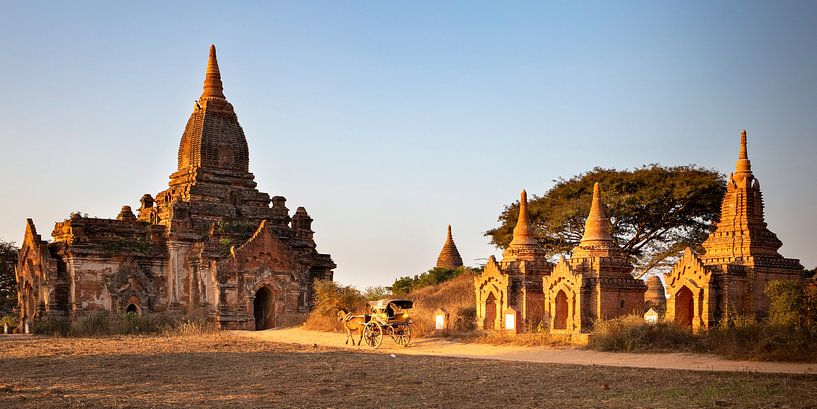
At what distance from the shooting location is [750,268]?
20.4 meters

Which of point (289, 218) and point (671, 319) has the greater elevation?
point (289, 218)

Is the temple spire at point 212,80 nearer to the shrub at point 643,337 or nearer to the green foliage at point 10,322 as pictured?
the green foliage at point 10,322

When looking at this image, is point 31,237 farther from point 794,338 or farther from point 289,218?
point 794,338

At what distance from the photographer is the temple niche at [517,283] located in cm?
2331

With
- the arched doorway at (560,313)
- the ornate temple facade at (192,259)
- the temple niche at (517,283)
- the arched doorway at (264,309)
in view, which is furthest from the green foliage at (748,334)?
the arched doorway at (264,309)

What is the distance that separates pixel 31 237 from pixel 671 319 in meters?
21.5

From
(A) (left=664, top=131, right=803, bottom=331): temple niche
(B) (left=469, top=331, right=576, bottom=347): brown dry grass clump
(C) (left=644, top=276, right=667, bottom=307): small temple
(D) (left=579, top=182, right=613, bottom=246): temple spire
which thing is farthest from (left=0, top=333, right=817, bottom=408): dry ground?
(C) (left=644, top=276, right=667, bottom=307): small temple

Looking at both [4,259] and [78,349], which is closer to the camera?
[78,349]

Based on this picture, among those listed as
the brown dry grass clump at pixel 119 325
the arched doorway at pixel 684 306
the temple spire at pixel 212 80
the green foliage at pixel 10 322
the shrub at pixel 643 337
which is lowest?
the green foliage at pixel 10 322

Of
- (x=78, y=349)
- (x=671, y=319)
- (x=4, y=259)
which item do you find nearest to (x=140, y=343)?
(x=78, y=349)

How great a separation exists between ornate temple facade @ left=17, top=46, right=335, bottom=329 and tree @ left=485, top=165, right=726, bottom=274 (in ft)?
30.4

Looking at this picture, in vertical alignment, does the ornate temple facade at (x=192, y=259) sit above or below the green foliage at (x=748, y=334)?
above

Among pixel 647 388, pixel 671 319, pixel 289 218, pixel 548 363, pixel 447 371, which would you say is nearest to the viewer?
pixel 647 388

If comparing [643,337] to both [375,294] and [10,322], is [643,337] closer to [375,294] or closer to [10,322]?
[375,294]
